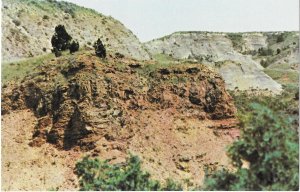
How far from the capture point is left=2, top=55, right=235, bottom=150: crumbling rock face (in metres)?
43.6

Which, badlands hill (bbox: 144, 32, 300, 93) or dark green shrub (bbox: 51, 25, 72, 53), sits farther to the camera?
badlands hill (bbox: 144, 32, 300, 93)

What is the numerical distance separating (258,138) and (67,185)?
1808 cm

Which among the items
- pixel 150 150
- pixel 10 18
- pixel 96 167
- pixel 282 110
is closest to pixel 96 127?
pixel 150 150

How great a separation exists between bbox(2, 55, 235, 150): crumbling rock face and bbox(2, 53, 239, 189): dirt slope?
7 cm

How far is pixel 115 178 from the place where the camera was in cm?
3014

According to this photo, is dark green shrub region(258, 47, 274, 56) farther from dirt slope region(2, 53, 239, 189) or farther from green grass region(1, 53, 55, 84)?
green grass region(1, 53, 55, 84)

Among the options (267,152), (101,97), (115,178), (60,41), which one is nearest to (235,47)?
(60,41)

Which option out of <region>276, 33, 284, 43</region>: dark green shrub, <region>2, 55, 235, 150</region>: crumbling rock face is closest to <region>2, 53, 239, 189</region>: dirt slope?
<region>2, 55, 235, 150</region>: crumbling rock face

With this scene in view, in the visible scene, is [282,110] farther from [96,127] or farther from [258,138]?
[96,127]

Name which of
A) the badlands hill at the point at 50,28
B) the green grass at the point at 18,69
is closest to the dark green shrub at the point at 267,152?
the green grass at the point at 18,69

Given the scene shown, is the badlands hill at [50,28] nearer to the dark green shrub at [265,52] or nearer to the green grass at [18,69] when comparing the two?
the green grass at [18,69]

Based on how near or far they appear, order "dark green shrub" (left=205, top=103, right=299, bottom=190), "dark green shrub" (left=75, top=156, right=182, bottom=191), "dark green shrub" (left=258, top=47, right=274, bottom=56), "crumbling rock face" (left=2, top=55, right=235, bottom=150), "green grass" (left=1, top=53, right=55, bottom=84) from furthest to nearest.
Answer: "dark green shrub" (left=258, top=47, right=274, bottom=56) < "green grass" (left=1, top=53, right=55, bottom=84) < "crumbling rock face" (left=2, top=55, right=235, bottom=150) < "dark green shrub" (left=75, top=156, right=182, bottom=191) < "dark green shrub" (left=205, top=103, right=299, bottom=190)

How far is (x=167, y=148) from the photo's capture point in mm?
45562

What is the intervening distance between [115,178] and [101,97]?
49.6 ft
